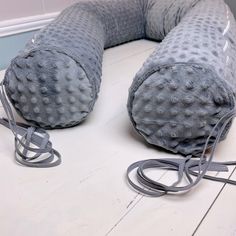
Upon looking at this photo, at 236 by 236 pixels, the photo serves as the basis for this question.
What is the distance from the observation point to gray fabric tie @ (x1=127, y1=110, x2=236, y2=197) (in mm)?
507

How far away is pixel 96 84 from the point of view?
678mm

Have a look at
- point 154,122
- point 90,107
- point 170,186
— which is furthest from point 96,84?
point 170,186

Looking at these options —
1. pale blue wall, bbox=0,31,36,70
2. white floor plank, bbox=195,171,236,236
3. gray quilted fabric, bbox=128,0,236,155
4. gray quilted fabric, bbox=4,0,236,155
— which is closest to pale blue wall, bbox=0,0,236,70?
pale blue wall, bbox=0,31,36,70

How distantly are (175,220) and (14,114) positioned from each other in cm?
43

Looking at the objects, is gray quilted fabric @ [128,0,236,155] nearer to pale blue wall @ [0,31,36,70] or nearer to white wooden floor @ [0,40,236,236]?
white wooden floor @ [0,40,236,236]

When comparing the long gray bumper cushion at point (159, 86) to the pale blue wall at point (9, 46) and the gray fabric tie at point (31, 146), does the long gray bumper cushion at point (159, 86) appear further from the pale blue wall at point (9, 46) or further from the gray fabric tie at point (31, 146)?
the pale blue wall at point (9, 46)

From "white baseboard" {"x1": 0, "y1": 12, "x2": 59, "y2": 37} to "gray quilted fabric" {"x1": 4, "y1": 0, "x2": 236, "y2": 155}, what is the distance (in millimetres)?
316

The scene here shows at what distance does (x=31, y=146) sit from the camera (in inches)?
25.1

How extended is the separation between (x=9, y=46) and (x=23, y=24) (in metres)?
0.09

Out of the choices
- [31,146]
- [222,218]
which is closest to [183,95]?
[222,218]

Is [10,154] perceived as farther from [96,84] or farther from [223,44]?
[223,44]

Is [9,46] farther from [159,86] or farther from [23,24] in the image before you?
[159,86]

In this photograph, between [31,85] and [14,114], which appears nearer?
[31,85]

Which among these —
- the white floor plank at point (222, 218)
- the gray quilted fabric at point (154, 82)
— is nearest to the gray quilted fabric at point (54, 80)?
the gray quilted fabric at point (154, 82)
